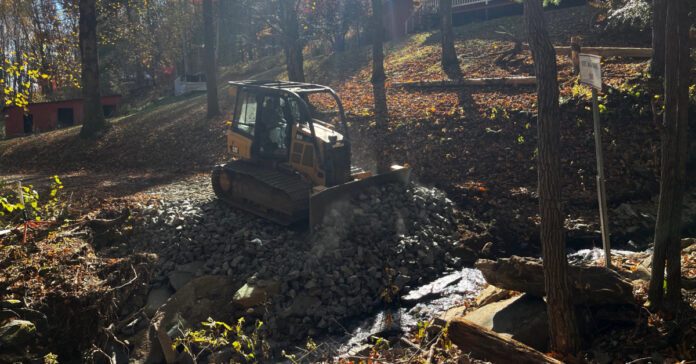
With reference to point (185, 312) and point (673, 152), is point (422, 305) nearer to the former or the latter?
point (185, 312)

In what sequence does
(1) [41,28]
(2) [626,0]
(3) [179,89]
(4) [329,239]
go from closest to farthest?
(4) [329,239] → (2) [626,0] → (3) [179,89] → (1) [41,28]

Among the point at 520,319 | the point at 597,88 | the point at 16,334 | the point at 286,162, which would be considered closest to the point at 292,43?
the point at 286,162

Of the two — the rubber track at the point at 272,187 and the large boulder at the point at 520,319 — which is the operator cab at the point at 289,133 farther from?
the large boulder at the point at 520,319

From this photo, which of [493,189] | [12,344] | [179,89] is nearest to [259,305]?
[12,344]

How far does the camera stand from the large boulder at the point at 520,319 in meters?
5.81

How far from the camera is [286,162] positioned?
1080cm

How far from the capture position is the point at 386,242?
9.51 meters

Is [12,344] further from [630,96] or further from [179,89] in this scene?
[179,89]

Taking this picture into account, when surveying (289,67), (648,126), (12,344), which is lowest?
(12,344)

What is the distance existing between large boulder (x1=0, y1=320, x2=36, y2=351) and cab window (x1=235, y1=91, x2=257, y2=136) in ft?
20.0

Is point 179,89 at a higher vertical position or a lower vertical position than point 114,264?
higher

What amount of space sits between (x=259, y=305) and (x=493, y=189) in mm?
6525

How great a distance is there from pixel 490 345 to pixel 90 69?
65.3 feet

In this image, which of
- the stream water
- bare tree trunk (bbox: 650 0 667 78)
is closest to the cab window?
the stream water
